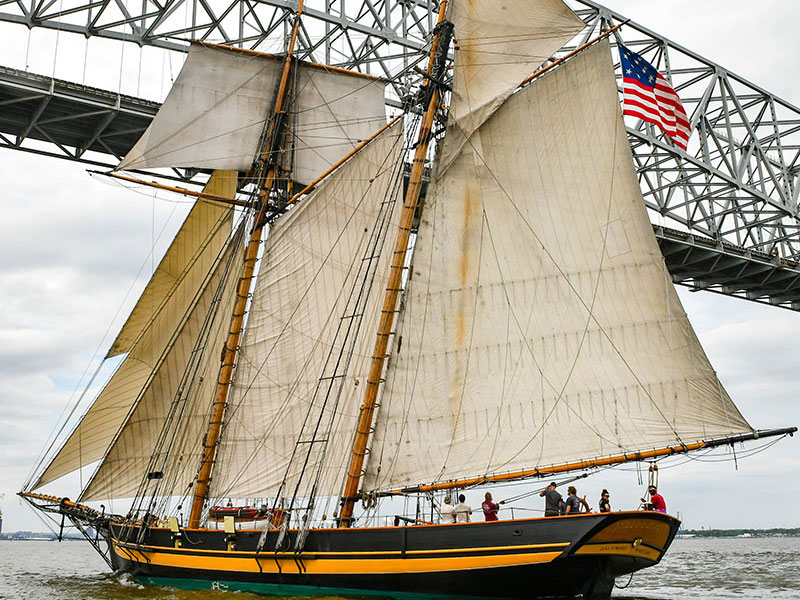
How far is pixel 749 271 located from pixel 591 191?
34144mm

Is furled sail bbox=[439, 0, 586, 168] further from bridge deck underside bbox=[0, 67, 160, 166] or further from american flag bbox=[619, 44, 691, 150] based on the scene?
bridge deck underside bbox=[0, 67, 160, 166]

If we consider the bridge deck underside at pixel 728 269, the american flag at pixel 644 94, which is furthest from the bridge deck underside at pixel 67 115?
the bridge deck underside at pixel 728 269

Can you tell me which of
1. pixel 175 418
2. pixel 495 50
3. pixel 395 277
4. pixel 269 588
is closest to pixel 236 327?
pixel 175 418

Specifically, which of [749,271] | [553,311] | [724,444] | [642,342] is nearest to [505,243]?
[553,311]

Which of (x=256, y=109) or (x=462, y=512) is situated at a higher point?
(x=256, y=109)

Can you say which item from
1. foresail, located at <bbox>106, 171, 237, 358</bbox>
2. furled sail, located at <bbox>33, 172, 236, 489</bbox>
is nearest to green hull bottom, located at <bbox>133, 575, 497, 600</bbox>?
furled sail, located at <bbox>33, 172, 236, 489</bbox>

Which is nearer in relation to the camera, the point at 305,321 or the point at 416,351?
the point at 416,351

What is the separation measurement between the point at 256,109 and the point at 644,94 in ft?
38.1

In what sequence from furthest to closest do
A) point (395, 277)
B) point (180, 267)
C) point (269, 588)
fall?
point (180, 267), point (395, 277), point (269, 588)

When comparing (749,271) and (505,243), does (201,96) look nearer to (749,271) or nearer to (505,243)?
(505,243)

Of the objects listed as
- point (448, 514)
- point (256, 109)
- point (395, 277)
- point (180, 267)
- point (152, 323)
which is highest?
point (256, 109)

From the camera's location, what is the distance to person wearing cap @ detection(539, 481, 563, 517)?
53.0ft

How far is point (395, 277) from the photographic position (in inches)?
797

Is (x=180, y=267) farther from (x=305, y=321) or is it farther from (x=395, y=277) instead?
(x=395, y=277)
